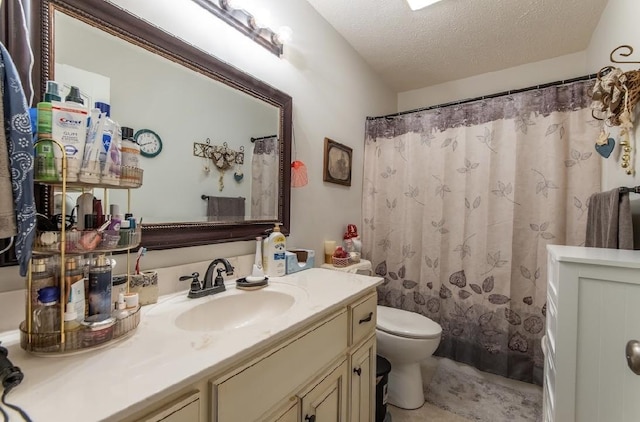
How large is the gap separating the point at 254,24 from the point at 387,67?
146cm

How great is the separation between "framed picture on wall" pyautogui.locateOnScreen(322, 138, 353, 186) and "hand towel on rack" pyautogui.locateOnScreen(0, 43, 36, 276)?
1.47 metres

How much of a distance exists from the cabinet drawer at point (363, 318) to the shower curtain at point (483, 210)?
1.09 m

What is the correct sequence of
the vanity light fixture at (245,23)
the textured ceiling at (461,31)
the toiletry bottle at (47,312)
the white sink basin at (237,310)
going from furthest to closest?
the textured ceiling at (461,31) → the vanity light fixture at (245,23) → the white sink basin at (237,310) → the toiletry bottle at (47,312)

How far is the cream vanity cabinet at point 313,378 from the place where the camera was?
25.7 inches

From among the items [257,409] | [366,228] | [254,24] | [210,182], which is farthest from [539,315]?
[254,24]

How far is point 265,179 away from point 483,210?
60.0 inches

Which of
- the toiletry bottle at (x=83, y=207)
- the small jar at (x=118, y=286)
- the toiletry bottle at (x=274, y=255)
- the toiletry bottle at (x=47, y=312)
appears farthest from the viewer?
the toiletry bottle at (x=274, y=255)

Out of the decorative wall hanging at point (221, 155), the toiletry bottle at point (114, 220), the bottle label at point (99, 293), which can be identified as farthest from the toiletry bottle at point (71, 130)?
the decorative wall hanging at point (221, 155)

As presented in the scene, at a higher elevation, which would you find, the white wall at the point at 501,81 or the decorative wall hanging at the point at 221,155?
the white wall at the point at 501,81

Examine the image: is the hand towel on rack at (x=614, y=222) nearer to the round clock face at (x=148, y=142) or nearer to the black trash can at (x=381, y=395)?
the black trash can at (x=381, y=395)

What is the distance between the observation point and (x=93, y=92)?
0.86 metres

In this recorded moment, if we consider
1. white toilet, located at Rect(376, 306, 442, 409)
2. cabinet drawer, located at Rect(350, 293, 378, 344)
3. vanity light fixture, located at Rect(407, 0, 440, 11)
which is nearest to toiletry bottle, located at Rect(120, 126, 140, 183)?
cabinet drawer, located at Rect(350, 293, 378, 344)

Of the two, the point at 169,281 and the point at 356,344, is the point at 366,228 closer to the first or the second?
the point at 356,344

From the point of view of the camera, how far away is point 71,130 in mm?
660
